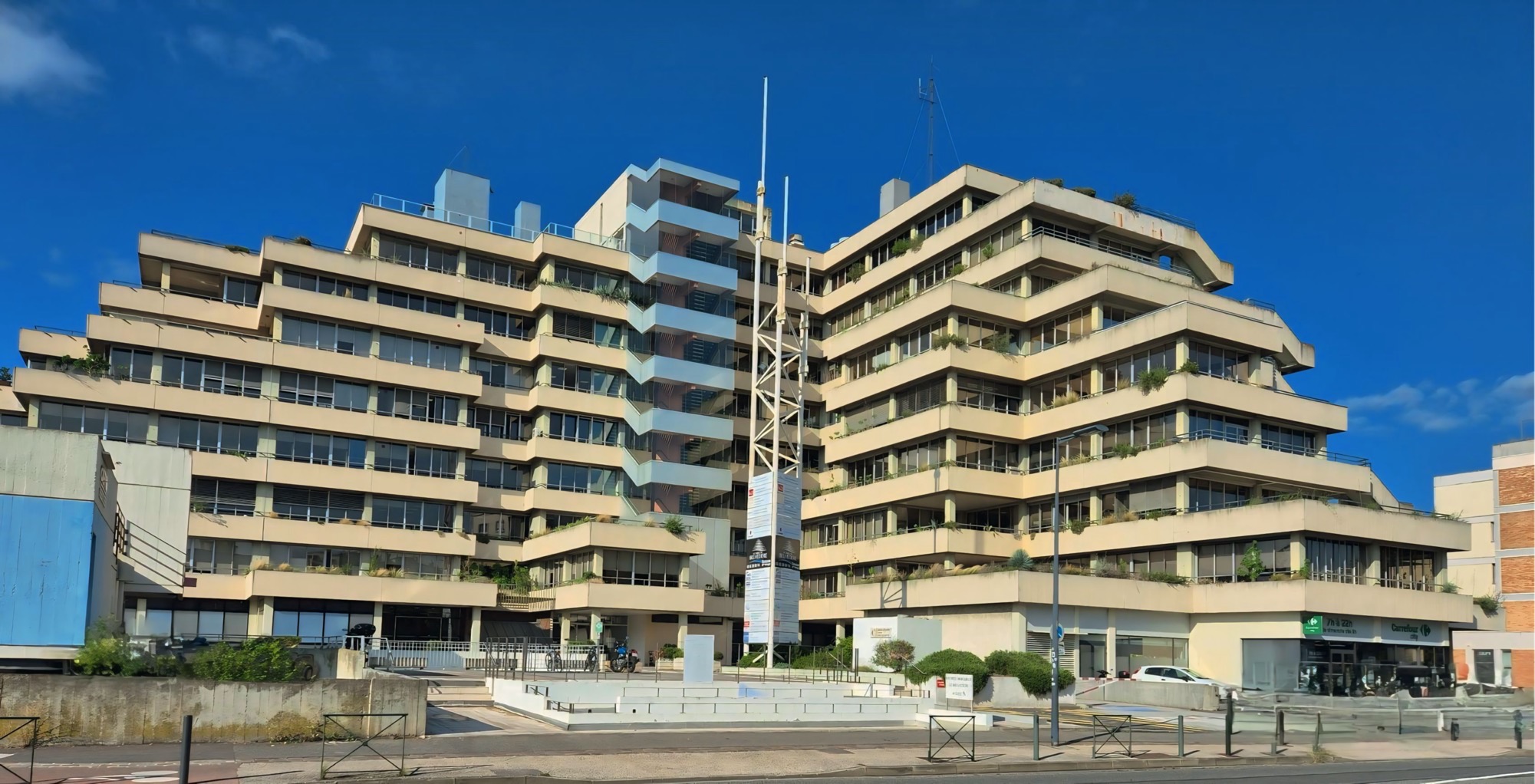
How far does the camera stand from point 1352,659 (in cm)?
5628

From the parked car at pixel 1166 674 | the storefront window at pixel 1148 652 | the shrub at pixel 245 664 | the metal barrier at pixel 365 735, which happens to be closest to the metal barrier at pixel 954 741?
the metal barrier at pixel 365 735

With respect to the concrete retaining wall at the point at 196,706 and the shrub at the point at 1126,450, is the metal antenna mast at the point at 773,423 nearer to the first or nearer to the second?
the shrub at the point at 1126,450

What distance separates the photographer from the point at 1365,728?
40125mm

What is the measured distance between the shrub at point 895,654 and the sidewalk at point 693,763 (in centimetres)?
1805

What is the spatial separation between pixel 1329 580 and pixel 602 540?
Result: 35225 mm

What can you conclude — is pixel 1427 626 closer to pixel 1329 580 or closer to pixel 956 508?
pixel 1329 580

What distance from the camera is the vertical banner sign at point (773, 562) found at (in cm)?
5978

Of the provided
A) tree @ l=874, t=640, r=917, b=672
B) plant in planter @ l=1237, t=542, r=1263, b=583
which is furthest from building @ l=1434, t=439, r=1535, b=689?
tree @ l=874, t=640, r=917, b=672

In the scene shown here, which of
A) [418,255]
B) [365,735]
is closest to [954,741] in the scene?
[365,735]

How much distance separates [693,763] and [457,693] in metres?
17.1

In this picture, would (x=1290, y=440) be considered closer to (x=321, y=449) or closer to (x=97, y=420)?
(x=321, y=449)

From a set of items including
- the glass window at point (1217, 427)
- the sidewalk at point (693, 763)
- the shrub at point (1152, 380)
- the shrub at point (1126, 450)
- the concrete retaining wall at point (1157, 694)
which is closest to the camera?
the sidewalk at point (693, 763)

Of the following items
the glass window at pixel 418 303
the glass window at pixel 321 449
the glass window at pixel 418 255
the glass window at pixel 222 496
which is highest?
the glass window at pixel 418 255

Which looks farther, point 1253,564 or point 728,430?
point 728,430
